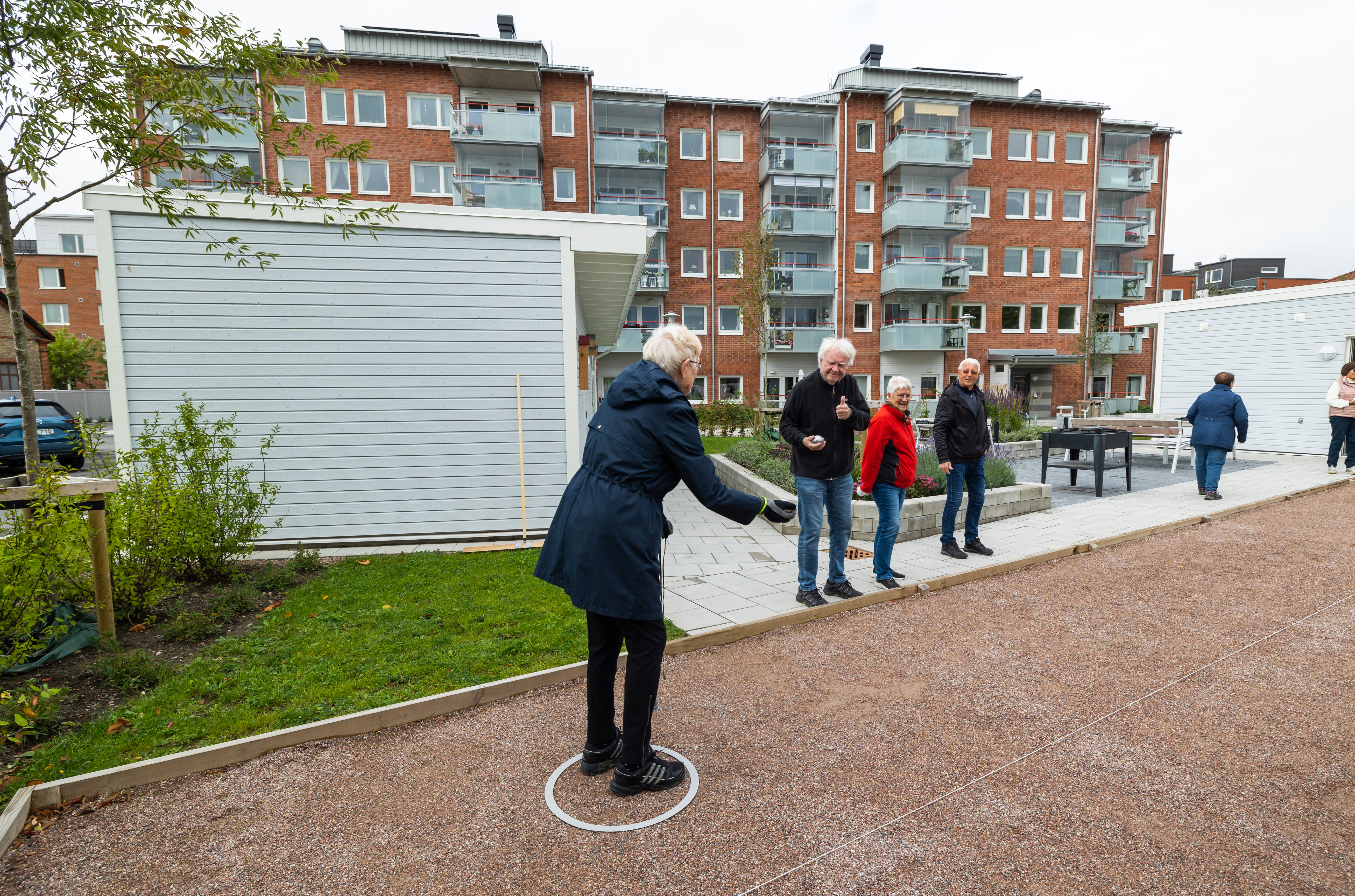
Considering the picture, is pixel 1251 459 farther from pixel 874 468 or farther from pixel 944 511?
pixel 874 468

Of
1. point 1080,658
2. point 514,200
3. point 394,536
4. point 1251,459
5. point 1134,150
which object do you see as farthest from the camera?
point 1134,150

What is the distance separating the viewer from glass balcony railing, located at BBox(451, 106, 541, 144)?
1132 inches

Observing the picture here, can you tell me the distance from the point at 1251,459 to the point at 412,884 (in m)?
18.0

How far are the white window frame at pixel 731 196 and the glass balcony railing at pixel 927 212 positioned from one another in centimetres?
739

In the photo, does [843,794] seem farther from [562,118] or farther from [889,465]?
[562,118]

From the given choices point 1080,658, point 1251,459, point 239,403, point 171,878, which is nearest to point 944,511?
point 1080,658

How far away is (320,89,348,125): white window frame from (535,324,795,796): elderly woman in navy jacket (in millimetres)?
33102

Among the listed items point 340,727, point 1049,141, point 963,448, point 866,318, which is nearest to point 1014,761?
point 340,727

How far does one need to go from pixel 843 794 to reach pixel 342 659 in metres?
3.22

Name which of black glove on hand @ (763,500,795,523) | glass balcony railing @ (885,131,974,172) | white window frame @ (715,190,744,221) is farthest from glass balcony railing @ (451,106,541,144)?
black glove on hand @ (763,500,795,523)

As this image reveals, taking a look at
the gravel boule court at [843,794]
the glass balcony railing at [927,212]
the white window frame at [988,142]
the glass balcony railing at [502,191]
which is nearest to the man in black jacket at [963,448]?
the gravel boule court at [843,794]

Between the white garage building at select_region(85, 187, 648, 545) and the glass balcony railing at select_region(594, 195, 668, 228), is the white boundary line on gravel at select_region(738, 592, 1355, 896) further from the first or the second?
the glass balcony railing at select_region(594, 195, 668, 228)

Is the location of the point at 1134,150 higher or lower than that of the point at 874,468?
higher

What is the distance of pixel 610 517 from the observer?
2.78 meters
